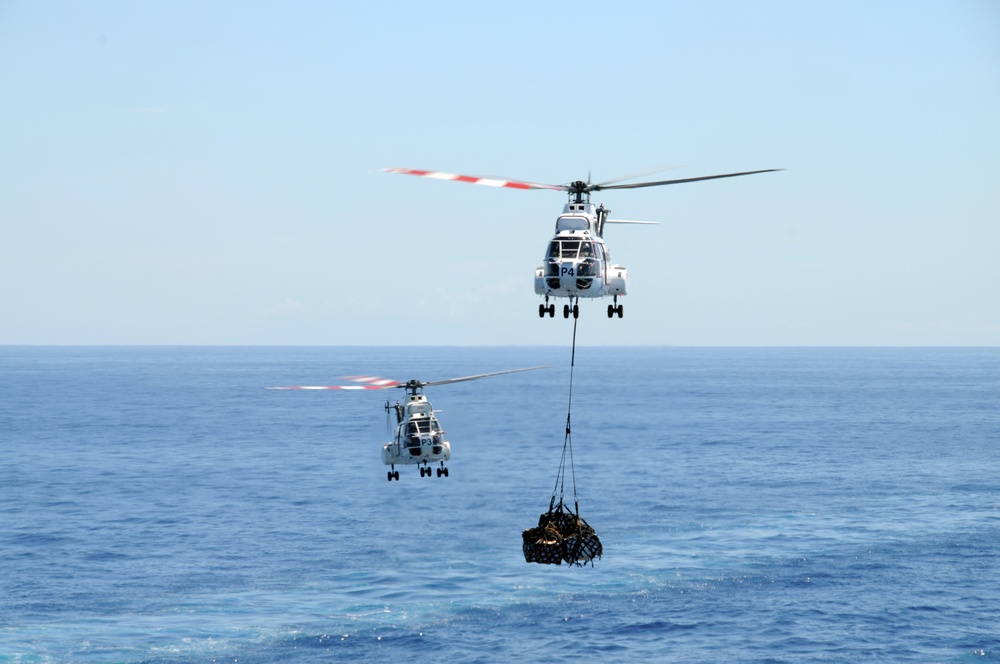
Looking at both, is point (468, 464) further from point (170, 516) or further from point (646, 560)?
point (646, 560)

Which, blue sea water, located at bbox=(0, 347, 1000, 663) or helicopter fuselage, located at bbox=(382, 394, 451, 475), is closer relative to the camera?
helicopter fuselage, located at bbox=(382, 394, 451, 475)

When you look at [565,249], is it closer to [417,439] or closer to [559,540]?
[559,540]

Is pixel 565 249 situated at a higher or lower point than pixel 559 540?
higher

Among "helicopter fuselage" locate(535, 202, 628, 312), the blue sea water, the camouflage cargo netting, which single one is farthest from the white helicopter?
the blue sea water

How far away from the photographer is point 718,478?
164375mm

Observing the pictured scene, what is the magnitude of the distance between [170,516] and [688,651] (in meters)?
80.6

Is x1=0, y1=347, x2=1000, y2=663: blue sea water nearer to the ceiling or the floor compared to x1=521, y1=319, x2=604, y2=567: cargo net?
nearer to the floor

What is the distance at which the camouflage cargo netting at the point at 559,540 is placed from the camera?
5612 centimetres

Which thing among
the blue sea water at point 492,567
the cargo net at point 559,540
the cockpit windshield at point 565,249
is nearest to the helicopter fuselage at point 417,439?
the cargo net at point 559,540

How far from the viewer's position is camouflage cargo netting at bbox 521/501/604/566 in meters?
56.1

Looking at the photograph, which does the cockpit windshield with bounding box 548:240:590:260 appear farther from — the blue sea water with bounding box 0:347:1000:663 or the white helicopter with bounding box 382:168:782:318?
the blue sea water with bounding box 0:347:1000:663

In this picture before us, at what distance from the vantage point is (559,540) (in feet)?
185

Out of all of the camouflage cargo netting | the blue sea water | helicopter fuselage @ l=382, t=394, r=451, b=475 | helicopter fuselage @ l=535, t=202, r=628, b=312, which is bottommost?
the blue sea water

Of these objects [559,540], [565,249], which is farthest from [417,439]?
[565,249]
